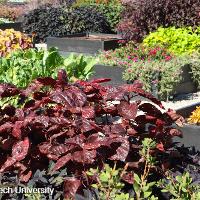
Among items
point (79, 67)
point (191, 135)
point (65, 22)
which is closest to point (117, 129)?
point (191, 135)

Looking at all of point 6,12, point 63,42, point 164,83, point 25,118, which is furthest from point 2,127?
point 6,12

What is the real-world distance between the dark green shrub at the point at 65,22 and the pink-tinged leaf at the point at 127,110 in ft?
42.4

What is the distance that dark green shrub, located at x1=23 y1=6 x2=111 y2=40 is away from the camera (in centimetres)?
1609

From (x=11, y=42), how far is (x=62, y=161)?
22.6 ft

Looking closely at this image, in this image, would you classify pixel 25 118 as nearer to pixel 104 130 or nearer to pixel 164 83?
pixel 104 130

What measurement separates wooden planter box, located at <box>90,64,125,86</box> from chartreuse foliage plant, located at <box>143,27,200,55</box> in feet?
3.60

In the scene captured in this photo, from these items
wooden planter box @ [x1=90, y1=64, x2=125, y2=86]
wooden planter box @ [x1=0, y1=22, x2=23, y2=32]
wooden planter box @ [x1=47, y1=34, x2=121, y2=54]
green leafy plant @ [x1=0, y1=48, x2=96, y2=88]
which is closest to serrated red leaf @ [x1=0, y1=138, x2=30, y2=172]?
green leafy plant @ [x1=0, y1=48, x2=96, y2=88]

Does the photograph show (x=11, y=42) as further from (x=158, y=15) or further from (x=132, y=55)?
(x=158, y=15)

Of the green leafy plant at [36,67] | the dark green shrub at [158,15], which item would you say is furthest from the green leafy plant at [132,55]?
the green leafy plant at [36,67]

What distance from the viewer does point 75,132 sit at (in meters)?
3.14

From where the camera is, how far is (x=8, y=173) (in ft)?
10.7

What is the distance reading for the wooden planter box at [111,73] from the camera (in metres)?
9.26

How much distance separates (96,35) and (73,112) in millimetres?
11923

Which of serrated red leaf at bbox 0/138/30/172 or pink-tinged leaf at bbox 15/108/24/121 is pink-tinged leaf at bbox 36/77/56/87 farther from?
serrated red leaf at bbox 0/138/30/172
